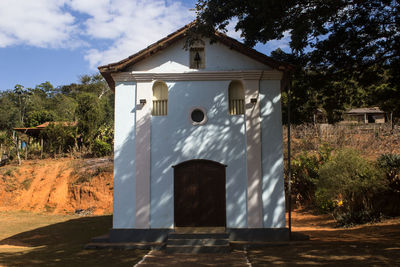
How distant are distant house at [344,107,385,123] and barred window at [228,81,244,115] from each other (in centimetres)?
3116

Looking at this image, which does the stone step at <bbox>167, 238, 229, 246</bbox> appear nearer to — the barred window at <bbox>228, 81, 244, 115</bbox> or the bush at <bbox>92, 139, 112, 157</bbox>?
the barred window at <bbox>228, 81, 244, 115</bbox>

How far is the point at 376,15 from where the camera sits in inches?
352

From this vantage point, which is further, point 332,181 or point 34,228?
point 34,228

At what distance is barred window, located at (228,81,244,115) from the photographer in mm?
10727

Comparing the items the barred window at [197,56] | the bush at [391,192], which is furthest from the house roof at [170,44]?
the bush at [391,192]

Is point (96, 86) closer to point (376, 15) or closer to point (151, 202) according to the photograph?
point (151, 202)

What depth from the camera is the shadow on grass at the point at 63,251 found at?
324 inches

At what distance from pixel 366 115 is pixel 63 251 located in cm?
3984

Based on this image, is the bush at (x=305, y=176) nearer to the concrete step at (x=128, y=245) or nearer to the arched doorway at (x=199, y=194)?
the arched doorway at (x=199, y=194)

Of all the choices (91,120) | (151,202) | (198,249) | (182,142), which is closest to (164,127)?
(182,142)

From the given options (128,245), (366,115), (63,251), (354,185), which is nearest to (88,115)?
(63,251)

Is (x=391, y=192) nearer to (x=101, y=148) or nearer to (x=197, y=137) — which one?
(x=197, y=137)

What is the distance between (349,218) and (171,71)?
10005mm

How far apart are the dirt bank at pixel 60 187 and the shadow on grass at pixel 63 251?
5.02 metres
